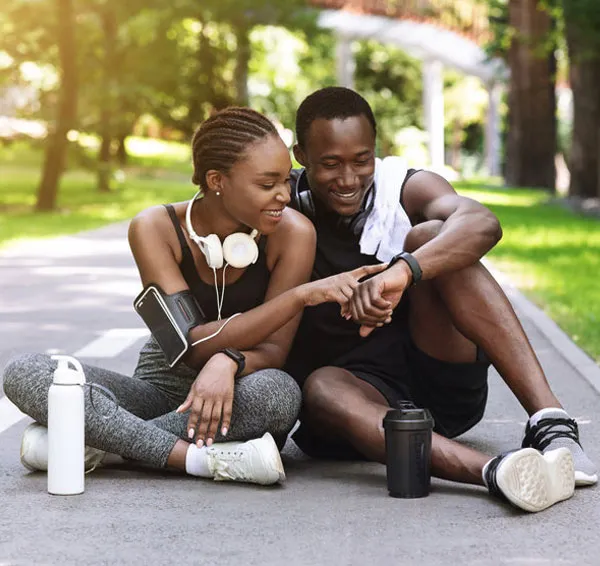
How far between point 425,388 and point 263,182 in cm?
101

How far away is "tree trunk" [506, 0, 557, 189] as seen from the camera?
37.3m

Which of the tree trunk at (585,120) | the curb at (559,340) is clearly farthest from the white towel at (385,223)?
the tree trunk at (585,120)

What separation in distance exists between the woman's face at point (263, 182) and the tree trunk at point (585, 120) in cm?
2274

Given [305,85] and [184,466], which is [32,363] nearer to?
[184,466]

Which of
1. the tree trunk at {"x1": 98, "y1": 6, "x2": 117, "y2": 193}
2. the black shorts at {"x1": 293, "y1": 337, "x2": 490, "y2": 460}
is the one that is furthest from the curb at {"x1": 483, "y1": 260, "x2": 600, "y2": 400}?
the tree trunk at {"x1": 98, "y1": 6, "x2": 117, "y2": 193}

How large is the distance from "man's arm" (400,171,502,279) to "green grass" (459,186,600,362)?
357cm

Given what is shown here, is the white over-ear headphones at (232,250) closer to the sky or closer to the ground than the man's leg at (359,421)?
closer to the sky

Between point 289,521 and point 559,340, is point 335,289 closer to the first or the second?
point 289,521

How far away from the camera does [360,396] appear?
538cm

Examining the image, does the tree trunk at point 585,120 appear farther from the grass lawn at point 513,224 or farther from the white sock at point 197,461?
the white sock at point 197,461

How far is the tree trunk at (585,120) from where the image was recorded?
28.2m

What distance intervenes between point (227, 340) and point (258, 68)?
63189 millimetres

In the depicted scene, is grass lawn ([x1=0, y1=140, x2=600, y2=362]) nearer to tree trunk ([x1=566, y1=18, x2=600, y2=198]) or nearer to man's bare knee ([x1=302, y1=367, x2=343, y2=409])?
tree trunk ([x1=566, y1=18, x2=600, y2=198])

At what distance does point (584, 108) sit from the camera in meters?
29.0
